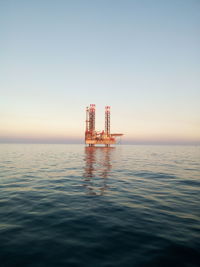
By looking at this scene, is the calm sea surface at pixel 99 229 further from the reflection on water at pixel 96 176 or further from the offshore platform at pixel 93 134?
the offshore platform at pixel 93 134

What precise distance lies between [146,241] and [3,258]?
3935 mm

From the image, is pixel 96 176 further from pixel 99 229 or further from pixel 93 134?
pixel 93 134

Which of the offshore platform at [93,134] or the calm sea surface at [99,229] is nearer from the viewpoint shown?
the calm sea surface at [99,229]

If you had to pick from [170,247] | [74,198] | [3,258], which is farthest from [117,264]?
[74,198]

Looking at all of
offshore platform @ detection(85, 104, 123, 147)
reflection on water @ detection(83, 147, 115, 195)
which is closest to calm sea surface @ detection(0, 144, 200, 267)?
reflection on water @ detection(83, 147, 115, 195)

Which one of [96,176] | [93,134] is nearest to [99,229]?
[96,176]

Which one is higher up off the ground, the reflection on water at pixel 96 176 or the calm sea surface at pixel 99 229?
the calm sea surface at pixel 99 229

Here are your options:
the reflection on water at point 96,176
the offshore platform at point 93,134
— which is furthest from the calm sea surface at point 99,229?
the offshore platform at point 93,134

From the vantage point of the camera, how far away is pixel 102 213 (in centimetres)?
653

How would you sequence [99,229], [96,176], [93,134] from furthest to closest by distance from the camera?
[93,134] → [96,176] → [99,229]

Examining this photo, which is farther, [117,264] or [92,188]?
[92,188]

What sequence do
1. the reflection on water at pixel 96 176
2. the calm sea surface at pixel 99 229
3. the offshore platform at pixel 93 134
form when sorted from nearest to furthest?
1. the calm sea surface at pixel 99 229
2. the reflection on water at pixel 96 176
3. the offshore platform at pixel 93 134

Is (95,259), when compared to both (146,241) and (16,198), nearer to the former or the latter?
(146,241)

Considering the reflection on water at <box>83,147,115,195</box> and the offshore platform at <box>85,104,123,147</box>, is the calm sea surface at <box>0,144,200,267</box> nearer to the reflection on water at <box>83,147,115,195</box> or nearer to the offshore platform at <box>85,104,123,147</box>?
the reflection on water at <box>83,147,115,195</box>
